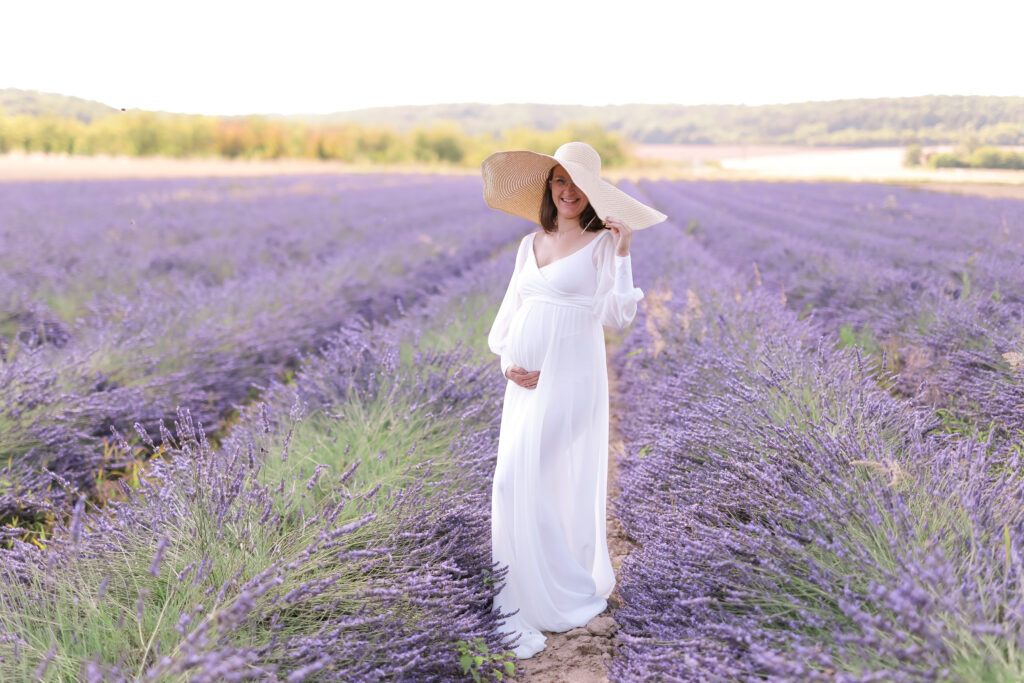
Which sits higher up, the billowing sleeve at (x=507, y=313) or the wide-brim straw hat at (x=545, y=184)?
the wide-brim straw hat at (x=545, y=184)

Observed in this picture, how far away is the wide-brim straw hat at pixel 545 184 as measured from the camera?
221 centimetres

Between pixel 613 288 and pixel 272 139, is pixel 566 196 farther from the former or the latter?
pixel 272 139

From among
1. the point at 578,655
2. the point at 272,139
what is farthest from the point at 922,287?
the point at 272,139

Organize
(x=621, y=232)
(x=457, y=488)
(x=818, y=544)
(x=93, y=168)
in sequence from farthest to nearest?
(x=93, y=168), (x=457, y=488), (x=621, y=232), (x=818, y=544)

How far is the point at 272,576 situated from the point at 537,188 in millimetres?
1609

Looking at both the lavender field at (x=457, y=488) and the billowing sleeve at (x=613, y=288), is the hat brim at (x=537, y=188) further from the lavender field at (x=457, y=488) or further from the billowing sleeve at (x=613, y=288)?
the lavender field at (x=457, y=488)

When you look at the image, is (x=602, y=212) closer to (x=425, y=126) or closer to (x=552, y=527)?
(x=552, y=527)

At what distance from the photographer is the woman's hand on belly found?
239 centimetres

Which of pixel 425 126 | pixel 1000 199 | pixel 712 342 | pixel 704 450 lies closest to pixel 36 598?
pixel 704 450

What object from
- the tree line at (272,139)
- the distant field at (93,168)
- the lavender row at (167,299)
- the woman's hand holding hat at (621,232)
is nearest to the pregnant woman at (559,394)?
the woman's hand holding hat at (621,232)

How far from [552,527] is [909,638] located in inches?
49.9

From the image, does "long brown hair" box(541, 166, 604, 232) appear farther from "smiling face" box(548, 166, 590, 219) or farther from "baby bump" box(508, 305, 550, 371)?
"baby bump" box(508, 305, 550, 371)

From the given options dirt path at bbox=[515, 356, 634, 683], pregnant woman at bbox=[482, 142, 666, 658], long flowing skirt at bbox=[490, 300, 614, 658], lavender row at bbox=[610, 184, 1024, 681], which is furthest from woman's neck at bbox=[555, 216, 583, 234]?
dirt path at bbox=[515, 356, 634, 683]

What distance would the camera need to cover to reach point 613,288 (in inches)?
90.4
